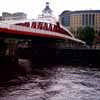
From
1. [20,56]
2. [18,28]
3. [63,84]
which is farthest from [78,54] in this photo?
[63,84]

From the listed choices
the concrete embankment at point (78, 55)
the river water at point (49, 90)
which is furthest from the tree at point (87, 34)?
→ the river water at point (49, 90)

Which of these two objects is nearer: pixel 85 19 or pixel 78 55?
pixel 78 55

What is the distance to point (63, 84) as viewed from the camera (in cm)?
3058

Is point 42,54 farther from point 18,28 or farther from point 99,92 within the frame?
point 99,92

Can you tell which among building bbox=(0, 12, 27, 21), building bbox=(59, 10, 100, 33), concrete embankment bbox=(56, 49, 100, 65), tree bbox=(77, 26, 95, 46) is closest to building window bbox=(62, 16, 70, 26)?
building bbox=(59, 10, 100, 33)

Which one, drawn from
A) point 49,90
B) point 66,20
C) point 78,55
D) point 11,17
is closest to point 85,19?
point 66,20

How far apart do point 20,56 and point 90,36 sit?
3406cm

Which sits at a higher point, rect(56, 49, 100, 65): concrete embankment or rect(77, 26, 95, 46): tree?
rect(77, 26, 95, 46): tree

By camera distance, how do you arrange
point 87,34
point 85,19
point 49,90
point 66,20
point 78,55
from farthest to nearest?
1. point 66,20
2. point 85,19
3. point 87,34
4. point 78,55
5. point 49,90

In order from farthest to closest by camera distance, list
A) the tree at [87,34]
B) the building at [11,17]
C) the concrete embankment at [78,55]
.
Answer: the tree at [87,34] < the concrete embankment at [78,55] < the building at [11,17]

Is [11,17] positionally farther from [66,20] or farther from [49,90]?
[66,20]

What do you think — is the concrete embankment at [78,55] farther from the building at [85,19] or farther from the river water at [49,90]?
the building at [85,19]

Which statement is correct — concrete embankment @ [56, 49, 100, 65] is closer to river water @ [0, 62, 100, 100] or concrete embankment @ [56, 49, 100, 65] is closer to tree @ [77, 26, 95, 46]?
tree @ [77, 26, 95, 46]

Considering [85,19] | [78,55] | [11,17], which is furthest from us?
[85,19]
